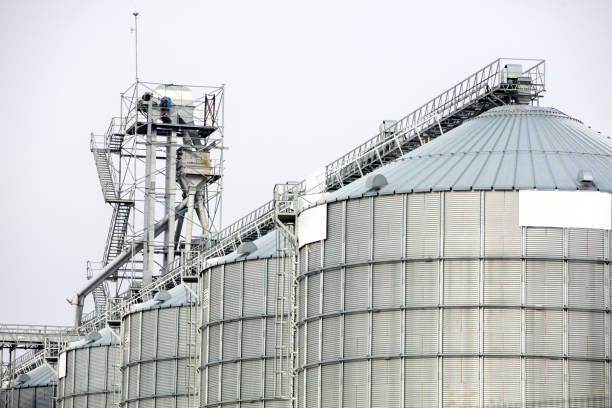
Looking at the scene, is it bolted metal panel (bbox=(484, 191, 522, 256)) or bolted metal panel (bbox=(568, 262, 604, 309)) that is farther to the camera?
bolted metal panel (bbox=(484, 191, 522, 256))

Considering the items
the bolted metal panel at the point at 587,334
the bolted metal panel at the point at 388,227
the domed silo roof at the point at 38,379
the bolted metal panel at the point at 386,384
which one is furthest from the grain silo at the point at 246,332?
the domed silo roof at the point at 38,379

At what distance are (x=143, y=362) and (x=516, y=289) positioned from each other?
31902 mm

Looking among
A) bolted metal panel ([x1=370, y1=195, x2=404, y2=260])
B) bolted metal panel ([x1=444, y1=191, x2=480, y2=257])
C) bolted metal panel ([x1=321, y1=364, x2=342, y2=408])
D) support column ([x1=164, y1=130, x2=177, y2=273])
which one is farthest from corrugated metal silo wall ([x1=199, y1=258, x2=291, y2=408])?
support column ([x1=164, y1=130, x2=177, y2=273])

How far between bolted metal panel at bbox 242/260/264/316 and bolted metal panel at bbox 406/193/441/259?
1367 centimetres

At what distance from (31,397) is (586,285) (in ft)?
203

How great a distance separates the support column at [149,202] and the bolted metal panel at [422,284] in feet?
187

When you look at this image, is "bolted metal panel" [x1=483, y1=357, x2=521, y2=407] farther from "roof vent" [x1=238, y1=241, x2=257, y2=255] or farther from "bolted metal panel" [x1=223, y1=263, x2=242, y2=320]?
"roof vent" [x1=238, y1=241, x2=257, y2=255]

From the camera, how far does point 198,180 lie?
123062mm

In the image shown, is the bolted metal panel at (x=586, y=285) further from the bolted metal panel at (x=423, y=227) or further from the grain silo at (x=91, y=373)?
the grain silo at (x=91, y=373)

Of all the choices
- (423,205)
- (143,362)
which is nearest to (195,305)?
(143,362)

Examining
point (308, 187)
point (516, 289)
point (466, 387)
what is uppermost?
point (308, 187)

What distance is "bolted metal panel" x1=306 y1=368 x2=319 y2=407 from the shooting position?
66.9 metres

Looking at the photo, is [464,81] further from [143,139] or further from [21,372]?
[21,372]

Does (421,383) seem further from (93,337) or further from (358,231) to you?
(93,337)
